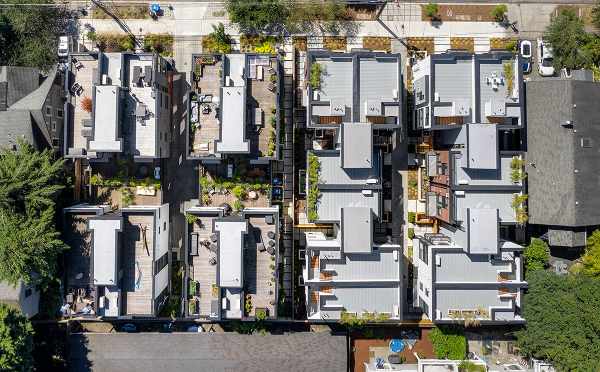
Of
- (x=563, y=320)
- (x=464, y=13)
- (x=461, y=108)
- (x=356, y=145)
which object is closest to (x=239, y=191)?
(x=356, y=145)

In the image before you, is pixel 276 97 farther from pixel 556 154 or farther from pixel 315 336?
pixel 556 154

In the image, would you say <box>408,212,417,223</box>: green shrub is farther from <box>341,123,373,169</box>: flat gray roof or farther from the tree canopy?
the tree canopy

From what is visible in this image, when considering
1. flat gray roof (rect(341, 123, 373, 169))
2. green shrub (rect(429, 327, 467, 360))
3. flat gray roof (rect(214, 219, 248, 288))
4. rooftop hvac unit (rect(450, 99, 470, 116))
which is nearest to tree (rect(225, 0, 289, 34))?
flat gray roof (rect(341, 123, 373, 169))

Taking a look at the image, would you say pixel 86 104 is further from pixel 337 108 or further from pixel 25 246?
pixel 337 108

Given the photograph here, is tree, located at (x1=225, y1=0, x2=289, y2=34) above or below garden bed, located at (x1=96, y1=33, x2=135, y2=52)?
above

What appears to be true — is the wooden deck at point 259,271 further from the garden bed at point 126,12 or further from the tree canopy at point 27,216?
the garden bed at point 126,12

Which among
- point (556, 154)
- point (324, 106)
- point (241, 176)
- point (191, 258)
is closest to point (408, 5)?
point (324, 106)
